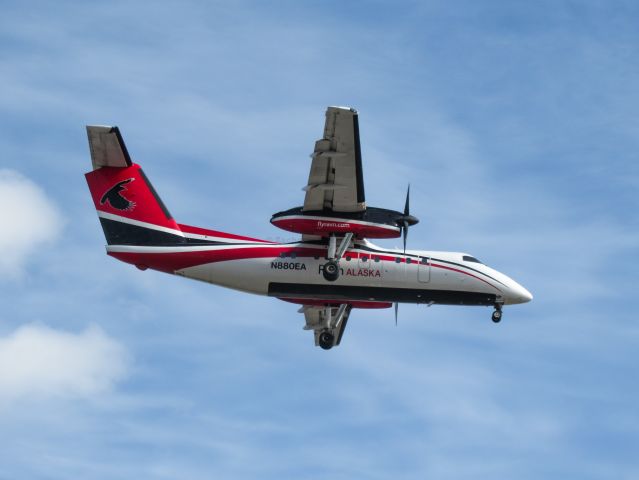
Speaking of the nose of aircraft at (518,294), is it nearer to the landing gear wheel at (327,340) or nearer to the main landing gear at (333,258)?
the main landing gear at (333,258)

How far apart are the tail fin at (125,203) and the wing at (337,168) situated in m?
4.94

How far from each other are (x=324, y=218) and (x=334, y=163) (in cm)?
275

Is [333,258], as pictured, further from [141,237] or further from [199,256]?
[141,237]

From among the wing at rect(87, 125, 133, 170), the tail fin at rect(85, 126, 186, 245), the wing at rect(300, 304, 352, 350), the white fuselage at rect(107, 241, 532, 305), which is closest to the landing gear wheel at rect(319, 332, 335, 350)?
the wing at rect(300, 304, 352, 350)

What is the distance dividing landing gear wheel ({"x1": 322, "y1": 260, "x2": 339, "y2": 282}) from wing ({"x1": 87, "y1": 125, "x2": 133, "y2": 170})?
295 inches

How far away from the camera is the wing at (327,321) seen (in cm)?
4138

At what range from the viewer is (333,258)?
38.3 metres

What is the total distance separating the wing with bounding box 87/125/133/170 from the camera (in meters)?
38.1

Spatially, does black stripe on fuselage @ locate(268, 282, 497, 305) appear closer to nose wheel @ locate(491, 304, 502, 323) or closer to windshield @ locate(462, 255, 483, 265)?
nose wheel @ locate(491, 304, 502, 323)

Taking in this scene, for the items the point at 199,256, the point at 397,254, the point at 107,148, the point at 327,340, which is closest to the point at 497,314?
the point at 397,254

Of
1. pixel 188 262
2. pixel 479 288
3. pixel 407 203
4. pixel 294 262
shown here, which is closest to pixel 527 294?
pixel 479 288

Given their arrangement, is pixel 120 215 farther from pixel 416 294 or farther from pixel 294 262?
pixel 416 294

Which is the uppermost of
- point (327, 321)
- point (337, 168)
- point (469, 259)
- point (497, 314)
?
point (337, 168)

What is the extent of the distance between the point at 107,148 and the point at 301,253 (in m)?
7.23
